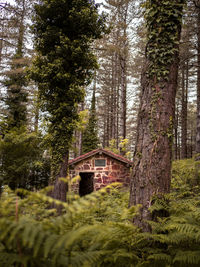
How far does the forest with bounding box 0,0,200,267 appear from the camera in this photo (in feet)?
4.65

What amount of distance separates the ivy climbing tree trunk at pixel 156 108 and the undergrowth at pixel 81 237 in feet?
1.05

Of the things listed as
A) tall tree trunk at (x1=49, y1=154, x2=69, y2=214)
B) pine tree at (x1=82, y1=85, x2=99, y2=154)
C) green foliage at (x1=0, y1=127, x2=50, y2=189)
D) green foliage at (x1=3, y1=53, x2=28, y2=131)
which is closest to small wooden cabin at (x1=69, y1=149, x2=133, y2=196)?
green foliage at (x1=0, y1=127, x2=50, y2=189)

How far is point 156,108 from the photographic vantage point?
126 inches

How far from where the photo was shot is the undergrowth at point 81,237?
1.21m

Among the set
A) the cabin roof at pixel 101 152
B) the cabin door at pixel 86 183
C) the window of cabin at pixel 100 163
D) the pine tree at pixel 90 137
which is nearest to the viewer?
the cabin roof at pixel 101 152

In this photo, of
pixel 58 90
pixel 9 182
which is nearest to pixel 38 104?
pixel 58 90

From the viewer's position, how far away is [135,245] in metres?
2.40

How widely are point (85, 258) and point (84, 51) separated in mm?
7360

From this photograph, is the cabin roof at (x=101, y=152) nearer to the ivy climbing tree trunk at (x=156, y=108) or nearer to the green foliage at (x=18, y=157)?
the green foliage at (x=18, y=157)

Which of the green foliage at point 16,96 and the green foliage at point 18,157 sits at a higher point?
the green foliage at point 16,96

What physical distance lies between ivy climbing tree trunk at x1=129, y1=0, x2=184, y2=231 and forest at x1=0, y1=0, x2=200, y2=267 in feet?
0.05

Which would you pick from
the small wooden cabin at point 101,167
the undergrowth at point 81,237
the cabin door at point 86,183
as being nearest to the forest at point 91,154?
the undergrowth at point 81,237

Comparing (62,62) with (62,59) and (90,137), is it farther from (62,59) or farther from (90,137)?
(90,137)

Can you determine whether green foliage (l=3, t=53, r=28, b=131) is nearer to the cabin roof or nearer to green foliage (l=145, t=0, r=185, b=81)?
the cabin roof
